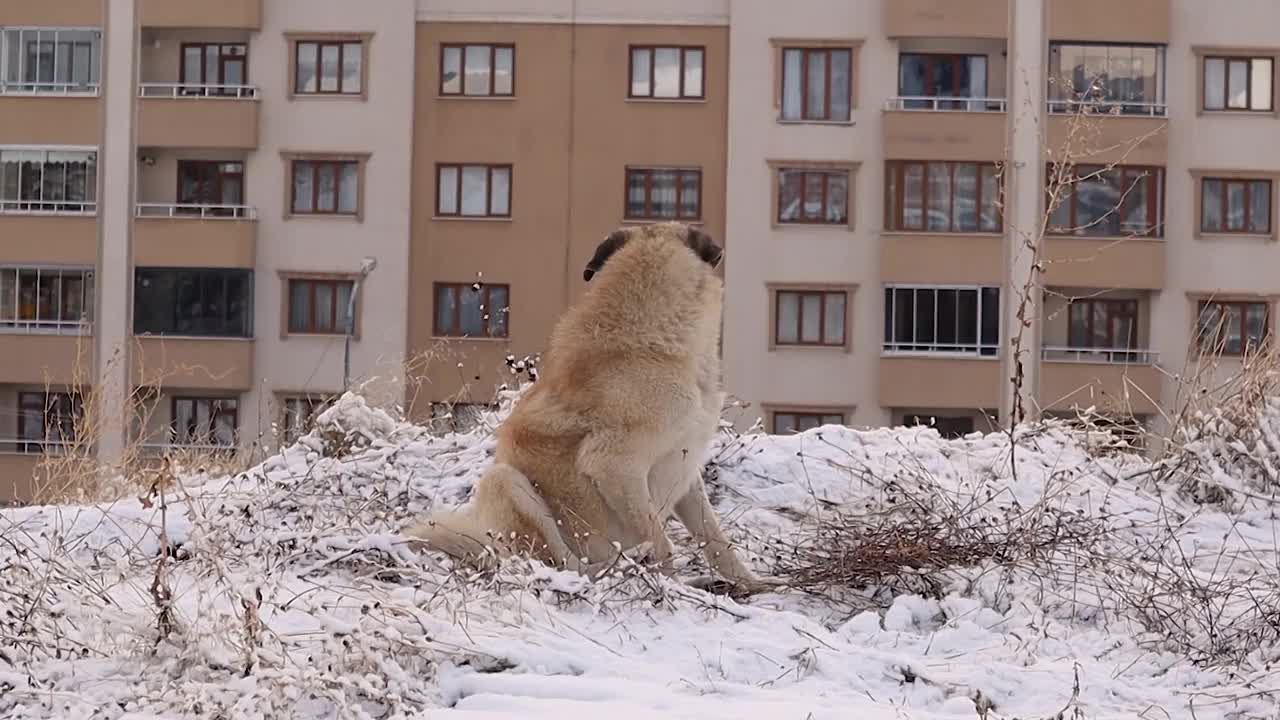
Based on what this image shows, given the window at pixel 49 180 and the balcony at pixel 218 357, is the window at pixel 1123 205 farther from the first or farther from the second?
the window at pixel 49 180

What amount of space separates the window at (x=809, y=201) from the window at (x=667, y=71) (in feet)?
11.9

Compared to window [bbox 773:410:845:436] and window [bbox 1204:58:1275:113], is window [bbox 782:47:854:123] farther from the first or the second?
window [bbox 1204:58:1275:113]

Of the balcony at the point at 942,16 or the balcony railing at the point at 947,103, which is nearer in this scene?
the balcony at the point at 942,16

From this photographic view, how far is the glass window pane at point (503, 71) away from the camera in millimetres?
48562

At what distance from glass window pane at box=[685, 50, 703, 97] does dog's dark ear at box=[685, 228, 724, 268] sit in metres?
41.2

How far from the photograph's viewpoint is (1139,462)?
10.1 m

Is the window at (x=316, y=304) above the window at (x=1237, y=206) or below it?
below

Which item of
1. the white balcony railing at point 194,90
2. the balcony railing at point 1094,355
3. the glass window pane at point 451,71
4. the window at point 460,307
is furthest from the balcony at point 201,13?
the balcony railing at point 1094,355

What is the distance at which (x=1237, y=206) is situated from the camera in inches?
1916

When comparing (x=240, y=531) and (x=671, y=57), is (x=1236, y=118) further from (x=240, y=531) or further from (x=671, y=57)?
(x=240, y=531)

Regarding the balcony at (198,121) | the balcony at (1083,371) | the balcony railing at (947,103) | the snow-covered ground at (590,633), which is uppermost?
the balcony railing at (947,103)

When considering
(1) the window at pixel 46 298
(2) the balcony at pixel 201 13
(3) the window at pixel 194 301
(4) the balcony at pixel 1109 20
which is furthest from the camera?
(1) the window at pixel 46 298

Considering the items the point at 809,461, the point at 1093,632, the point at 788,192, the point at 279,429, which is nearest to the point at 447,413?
the point at 279,429

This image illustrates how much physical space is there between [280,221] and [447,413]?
130 ft
